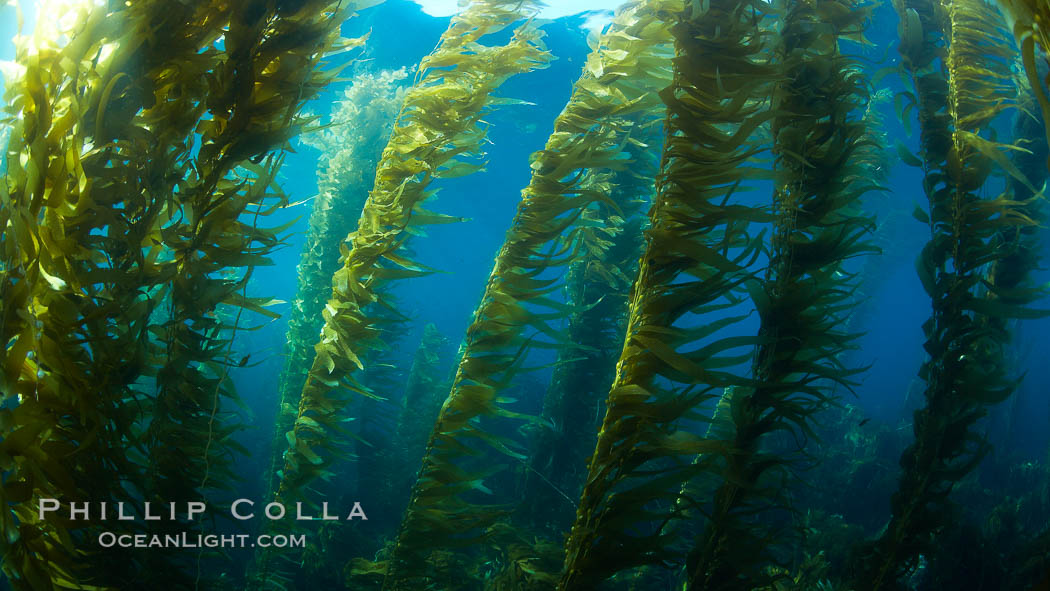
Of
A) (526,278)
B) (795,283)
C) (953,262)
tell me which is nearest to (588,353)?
(526,278)

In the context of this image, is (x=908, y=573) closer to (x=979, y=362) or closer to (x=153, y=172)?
(x=979, y=362)

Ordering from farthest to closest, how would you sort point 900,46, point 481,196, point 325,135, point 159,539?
1. point 481,196
2. point 325,135
3. point 900,46
4. point 159,539

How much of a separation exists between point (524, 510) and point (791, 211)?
3800mm

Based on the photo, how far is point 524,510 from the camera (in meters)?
4.64

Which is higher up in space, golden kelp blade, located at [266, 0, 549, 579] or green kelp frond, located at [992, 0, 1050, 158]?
golden kelp blade, located at [266, 0, 549, 579]

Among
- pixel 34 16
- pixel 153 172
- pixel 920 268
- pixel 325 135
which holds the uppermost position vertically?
pixel 325 135

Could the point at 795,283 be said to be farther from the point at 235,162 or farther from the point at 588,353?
the point at 588,353

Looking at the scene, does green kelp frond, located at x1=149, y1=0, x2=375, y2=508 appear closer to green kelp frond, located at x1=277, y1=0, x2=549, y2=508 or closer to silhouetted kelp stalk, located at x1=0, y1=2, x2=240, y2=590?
silhouetted kelp stalk, located at x1=0, y1=2, x2=240, y2=590

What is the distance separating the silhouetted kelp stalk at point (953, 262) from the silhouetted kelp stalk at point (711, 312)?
835mm

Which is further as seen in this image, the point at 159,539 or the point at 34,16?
the point at 159,539

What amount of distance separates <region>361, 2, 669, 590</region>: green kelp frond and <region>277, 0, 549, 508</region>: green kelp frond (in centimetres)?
39

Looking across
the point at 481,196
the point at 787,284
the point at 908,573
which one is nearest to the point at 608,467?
the point at 787,284

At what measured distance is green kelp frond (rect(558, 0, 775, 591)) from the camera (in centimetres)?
162

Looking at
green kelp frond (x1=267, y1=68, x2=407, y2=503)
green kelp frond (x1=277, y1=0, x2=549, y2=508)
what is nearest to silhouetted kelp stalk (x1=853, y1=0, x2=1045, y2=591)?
green kelp frond (x1=277, y1=0, x2=549, y2=508)
